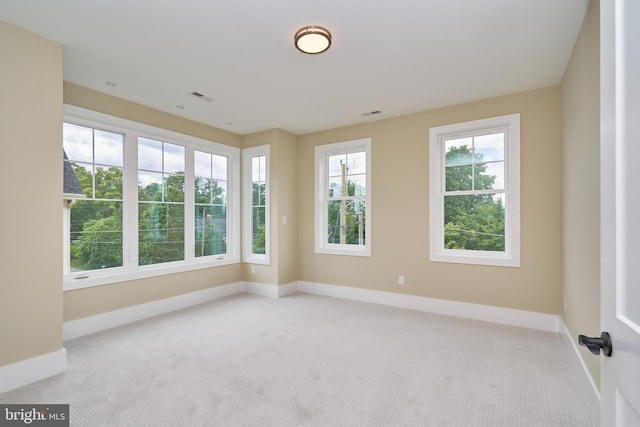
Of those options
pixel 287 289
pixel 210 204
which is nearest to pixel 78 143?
pixel 210 204

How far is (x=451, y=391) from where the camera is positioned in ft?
7.27

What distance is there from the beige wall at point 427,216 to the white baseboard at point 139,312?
4.85ft

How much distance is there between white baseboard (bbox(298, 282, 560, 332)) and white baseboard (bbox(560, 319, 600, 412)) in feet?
0.76

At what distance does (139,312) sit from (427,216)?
12.9 ft

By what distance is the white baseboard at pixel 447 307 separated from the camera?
3431 mm

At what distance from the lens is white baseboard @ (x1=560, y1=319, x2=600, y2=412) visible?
6.49ft

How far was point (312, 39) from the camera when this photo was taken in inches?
95.0

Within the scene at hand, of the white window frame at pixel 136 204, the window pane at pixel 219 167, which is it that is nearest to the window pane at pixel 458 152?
the white window frame at pixel 136 204

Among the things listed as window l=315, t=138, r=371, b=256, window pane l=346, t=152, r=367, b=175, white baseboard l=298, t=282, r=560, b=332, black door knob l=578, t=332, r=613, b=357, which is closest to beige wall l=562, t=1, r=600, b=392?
white baseboard l=298, t=282, r=560, b=332

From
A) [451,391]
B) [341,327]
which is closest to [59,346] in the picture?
[341,327]

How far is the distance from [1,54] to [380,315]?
438 centimetres

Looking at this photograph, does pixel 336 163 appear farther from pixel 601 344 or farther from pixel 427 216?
pixel 601 344

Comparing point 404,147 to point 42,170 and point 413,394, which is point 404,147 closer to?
point 413,394

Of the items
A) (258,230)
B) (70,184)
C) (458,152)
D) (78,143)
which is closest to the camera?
(70,184)
